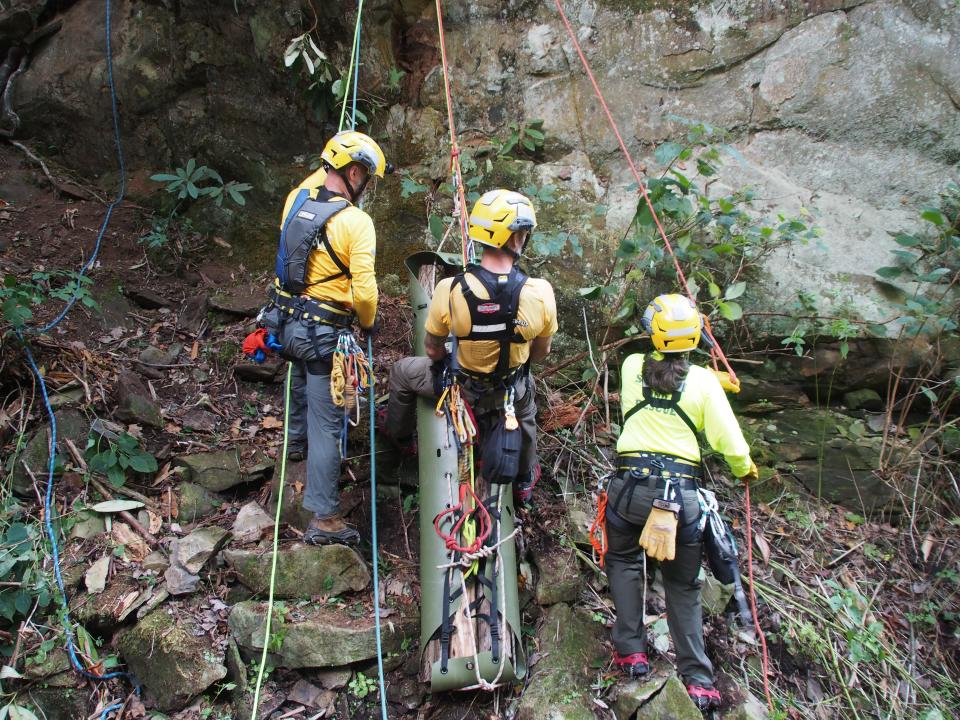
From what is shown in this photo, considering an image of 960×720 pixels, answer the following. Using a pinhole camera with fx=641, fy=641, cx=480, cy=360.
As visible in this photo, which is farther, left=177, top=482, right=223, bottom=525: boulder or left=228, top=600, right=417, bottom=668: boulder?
left=177, top=482, right=223, bottom=525: boulder

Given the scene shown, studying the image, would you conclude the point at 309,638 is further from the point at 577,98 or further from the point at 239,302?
the point at 577,98

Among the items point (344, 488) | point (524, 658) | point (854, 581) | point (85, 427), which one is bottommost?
point (854, 581)

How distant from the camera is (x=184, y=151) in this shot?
650 cm

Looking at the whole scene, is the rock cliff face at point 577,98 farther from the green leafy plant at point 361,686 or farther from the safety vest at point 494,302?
the green leafy plant at point 361,686

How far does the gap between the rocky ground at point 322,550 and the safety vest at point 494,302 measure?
1625mm

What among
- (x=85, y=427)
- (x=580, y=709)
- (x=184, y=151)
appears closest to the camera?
(x=580, y=709)

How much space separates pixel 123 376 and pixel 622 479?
12.0 feet

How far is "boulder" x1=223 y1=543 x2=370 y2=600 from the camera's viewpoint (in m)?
3.92

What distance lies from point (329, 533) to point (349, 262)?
1711 millimetres

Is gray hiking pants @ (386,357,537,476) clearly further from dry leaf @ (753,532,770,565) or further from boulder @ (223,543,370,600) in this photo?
dry leaf @ (753,532,770,565)

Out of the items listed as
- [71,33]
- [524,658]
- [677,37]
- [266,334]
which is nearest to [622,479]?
[524,658]

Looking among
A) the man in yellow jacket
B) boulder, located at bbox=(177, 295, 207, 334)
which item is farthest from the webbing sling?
boulder, located at bbox=(177, 295, 207, 334)

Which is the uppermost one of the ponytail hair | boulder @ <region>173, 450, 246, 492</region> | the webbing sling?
the ponytail hair

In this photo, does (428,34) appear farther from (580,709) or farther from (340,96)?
(580,709)
